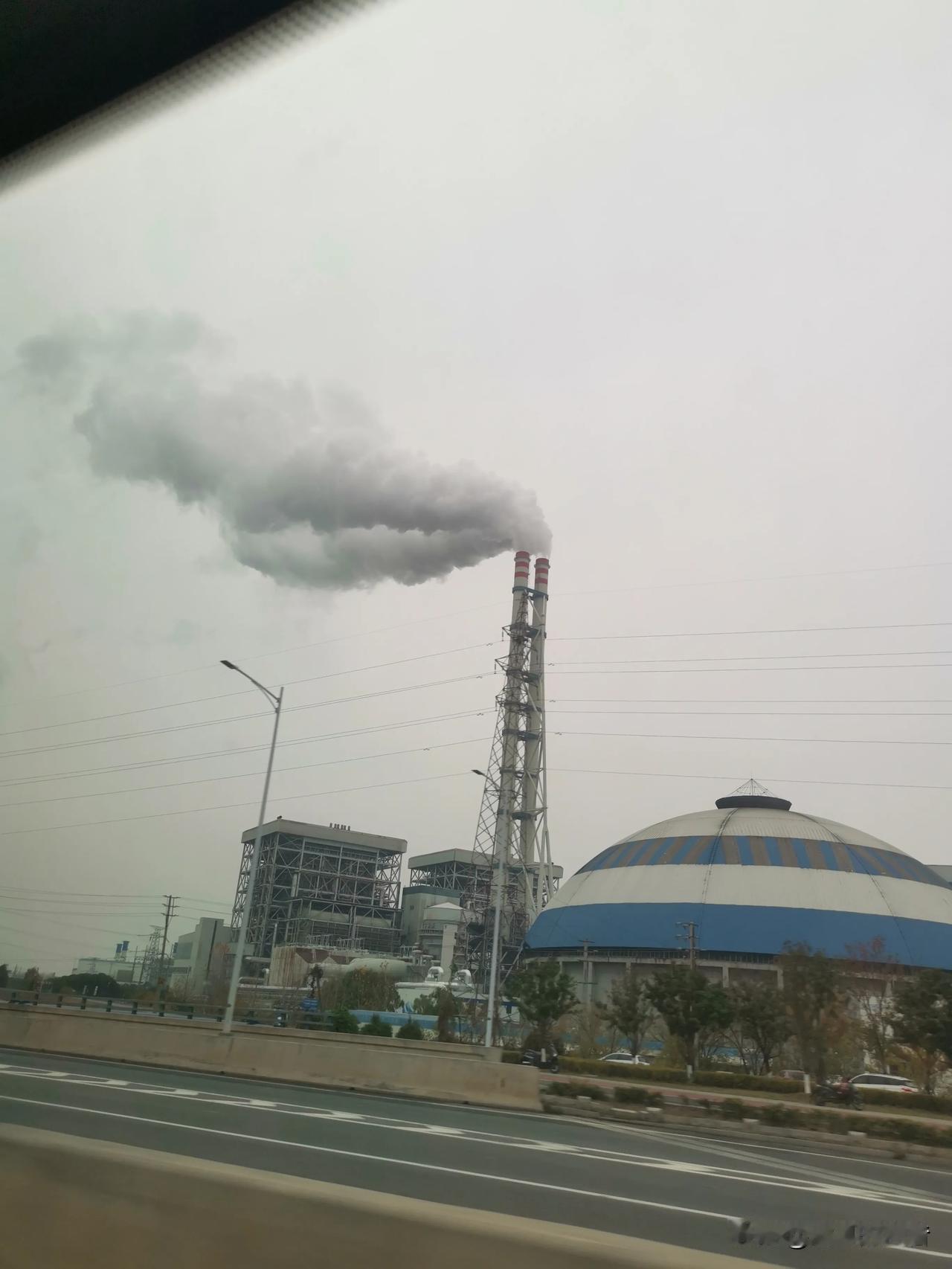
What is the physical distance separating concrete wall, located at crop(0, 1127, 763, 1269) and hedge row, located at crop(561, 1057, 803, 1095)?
36.1m

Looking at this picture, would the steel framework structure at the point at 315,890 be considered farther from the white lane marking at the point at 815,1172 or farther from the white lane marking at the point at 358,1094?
the white lane marking at the point at 815,1172

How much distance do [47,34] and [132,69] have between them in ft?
1.83

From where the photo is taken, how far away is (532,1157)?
40.6 ft

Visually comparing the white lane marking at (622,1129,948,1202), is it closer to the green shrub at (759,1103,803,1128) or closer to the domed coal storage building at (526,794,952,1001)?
the green shrub at (759,1103,803,1128)

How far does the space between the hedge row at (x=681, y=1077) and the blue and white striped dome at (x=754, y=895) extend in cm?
2834

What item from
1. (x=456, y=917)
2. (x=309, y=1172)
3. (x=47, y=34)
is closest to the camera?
(x=47, y=34)

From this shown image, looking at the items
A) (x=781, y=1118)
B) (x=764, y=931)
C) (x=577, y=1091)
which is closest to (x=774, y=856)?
(x=764, y=931)

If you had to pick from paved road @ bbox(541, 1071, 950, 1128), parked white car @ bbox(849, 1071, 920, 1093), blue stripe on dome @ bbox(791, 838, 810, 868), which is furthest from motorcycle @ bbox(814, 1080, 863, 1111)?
blue stripe on dome @ bbox(791, 838, 810, 868)

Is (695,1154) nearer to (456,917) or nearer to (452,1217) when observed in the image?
(452,1217)

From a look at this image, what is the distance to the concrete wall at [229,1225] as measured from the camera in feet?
10.9

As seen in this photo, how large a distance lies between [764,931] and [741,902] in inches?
120

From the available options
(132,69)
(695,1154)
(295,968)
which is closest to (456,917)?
(295,968)

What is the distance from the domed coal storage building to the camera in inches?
2638

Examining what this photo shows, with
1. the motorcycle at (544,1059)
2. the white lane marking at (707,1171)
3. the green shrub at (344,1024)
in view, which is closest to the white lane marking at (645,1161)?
the white lane marking at (707,1171)
